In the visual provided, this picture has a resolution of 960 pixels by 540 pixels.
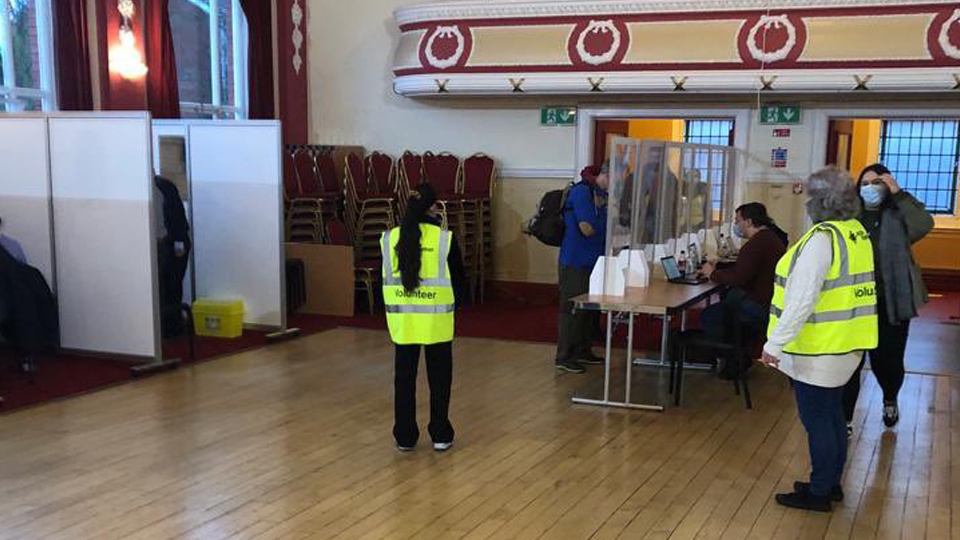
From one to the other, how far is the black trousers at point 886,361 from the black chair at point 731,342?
2.53 feet

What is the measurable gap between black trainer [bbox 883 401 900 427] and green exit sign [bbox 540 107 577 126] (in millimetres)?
5137

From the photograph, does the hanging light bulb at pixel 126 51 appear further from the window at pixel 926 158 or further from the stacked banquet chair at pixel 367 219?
the window at pixel 926 158

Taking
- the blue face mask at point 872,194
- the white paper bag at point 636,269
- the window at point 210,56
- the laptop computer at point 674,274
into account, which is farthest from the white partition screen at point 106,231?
the blue face mask at point 872,194

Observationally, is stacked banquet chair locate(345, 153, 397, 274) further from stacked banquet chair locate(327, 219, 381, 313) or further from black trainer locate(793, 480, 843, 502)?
black trainer locate(793, 480, 843, 502)

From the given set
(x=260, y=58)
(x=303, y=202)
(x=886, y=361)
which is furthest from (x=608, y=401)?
(x=260, y=58)

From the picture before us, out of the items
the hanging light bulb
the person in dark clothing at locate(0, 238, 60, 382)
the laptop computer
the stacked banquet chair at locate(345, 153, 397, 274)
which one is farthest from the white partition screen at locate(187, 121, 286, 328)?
the laptop computer

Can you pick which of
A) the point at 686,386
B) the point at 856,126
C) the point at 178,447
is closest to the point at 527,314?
the point at 686,386

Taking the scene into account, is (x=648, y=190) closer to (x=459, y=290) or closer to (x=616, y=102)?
(x=459, y=290)

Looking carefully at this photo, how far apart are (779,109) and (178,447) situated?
670 centimetres

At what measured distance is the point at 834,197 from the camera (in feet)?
12.0

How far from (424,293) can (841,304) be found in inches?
73.8

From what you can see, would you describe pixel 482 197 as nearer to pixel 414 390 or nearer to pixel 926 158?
pixel 414 390

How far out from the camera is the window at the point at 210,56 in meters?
9.16

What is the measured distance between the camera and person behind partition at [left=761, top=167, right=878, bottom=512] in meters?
3.54
